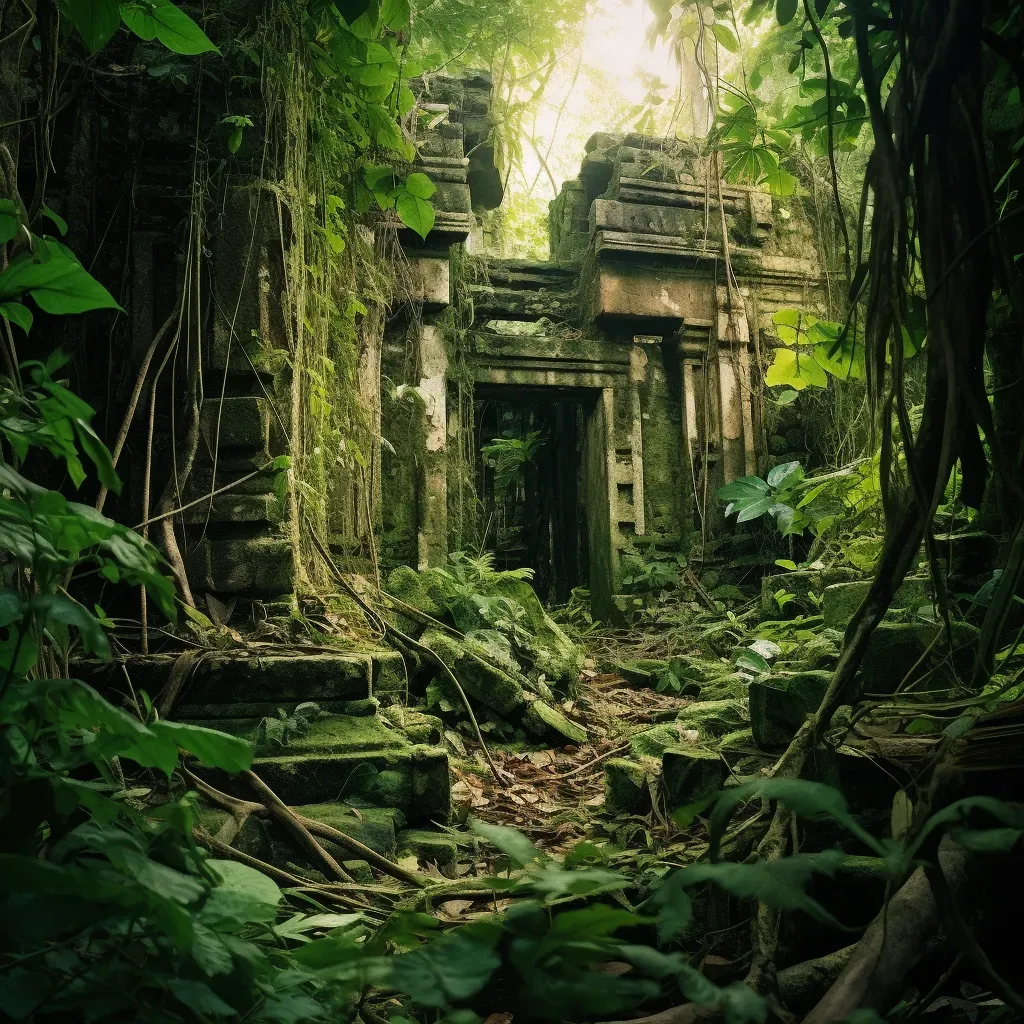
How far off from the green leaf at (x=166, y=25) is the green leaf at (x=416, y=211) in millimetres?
1607

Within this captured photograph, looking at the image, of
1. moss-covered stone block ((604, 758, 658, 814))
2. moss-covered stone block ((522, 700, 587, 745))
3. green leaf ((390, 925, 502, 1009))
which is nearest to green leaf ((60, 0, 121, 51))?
green leaf ((390, 925, 502, 1009))

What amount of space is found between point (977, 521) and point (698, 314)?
5.50 m

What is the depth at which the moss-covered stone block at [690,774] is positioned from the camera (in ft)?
8.01

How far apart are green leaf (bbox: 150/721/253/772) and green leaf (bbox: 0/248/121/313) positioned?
1.84 feet

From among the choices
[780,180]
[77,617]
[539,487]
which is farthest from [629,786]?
[539,487]

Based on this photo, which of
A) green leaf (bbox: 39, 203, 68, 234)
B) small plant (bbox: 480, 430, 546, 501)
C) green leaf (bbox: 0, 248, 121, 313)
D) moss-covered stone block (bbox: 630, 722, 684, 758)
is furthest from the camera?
small plant (bbox: 480, 430, 546, 501)

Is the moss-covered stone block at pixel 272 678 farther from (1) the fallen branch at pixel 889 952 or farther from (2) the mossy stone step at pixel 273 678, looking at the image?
(1) the fallen branch at pixel 889 952

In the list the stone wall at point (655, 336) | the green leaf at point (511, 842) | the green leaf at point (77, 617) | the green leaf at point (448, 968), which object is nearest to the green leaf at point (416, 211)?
the green leaf at point (77, 617)

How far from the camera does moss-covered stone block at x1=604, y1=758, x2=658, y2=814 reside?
2848mm

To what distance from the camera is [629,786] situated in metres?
2.94

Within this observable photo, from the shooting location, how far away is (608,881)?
95 cm

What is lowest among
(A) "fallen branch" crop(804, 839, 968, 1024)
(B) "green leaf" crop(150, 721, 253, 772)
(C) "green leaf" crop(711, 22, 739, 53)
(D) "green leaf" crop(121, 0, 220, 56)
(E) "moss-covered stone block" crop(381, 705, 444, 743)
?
(E) "moss-covered stone block" crop(381, 705, 444, 743)

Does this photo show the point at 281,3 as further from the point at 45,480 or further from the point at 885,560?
the point at 885,560

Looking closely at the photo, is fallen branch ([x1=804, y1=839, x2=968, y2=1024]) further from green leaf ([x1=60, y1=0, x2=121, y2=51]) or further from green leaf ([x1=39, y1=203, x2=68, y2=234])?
green leaf ([x1=60, y1=0, x2=121, y2=51])
